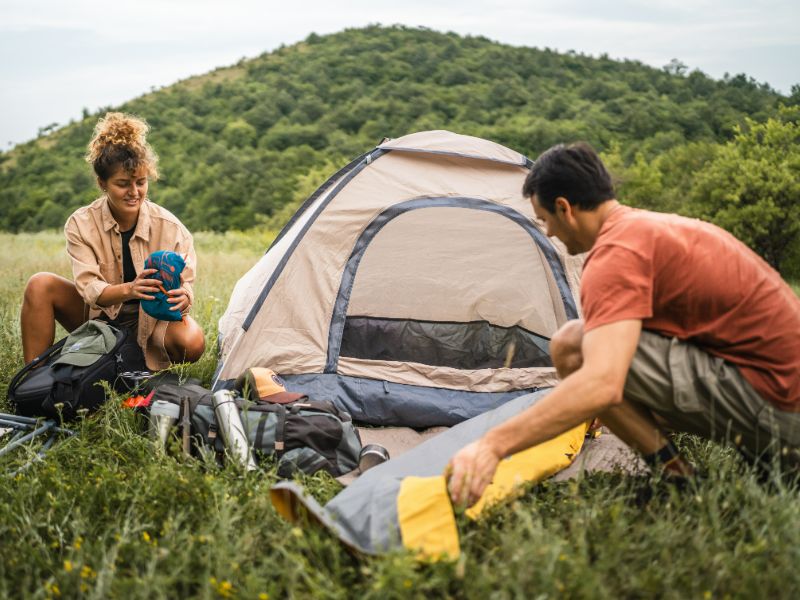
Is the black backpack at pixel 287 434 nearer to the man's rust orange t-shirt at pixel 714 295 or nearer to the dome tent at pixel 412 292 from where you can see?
the dome tent at pixel 412 292

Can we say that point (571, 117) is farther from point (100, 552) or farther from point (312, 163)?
point (100, 552)

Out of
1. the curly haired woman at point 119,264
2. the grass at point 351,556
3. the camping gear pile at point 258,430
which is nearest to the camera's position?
the grass at point 351,556

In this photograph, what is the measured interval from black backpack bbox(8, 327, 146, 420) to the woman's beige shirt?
452 millimetres

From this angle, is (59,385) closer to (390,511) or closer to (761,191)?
(390,511)

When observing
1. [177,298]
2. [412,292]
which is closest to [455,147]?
[412,292]

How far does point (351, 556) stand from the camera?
2043 millimetres

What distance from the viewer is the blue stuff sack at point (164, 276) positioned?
3502mm

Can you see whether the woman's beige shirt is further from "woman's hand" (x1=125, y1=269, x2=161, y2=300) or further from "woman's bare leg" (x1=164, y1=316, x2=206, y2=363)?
"woman's hand" (x1=125, y1=269, x2=161, y2=300)

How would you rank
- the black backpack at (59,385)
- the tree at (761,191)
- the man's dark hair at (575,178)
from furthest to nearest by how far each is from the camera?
1. the tree at (761,191)
2. the black backpack at (59,385)
3. the man's dark hair at (575,178)

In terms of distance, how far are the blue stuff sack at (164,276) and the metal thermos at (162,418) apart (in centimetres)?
68

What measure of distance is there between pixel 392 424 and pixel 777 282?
83.7 inches

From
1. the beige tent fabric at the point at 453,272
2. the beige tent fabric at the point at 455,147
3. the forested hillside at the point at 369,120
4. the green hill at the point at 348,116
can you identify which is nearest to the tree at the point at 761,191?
the forested hillside at the point at 369,120

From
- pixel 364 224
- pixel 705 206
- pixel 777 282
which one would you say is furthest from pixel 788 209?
pixel 777 282

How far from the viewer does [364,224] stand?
409 centimetres
